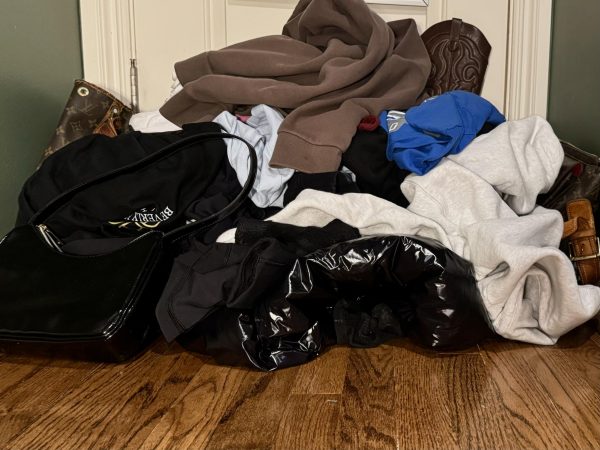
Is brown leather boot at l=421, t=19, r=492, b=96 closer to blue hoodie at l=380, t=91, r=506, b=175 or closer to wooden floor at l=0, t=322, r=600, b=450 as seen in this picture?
blue hoodie at l=380, t=91, r=506, b=175

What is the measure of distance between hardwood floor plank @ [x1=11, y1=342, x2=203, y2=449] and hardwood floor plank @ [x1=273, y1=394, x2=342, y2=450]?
159mm

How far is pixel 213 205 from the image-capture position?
1061mm

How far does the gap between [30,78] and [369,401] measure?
108 centimetres

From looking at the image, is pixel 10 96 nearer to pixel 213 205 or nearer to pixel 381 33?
pixel 213 205

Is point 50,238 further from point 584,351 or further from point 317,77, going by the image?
point 584,351

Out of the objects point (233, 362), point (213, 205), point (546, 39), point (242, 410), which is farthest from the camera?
point (546, 39)

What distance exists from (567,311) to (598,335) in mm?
148

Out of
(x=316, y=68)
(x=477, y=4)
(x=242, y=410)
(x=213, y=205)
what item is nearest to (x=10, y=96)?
(x=213, y=205)

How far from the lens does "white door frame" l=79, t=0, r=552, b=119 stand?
56.7 inches

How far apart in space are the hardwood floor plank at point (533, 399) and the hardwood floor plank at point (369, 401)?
0.46 ft

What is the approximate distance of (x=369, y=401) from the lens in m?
0.70

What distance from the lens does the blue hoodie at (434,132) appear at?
1.00 m

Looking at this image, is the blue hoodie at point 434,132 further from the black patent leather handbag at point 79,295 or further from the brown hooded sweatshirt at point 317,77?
the black patent leather handbag at point 79,295

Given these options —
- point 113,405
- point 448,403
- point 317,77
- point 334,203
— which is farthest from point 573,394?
point 317,77
